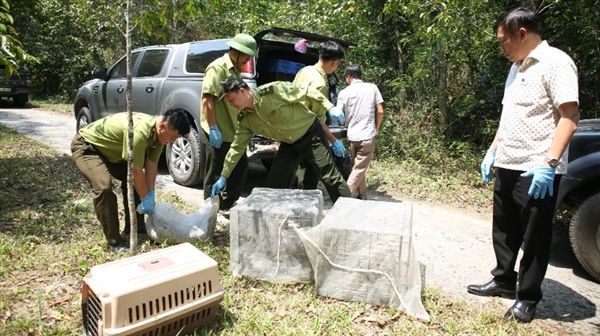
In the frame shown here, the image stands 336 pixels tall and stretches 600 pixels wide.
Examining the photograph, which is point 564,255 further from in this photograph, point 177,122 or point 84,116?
point 84,116

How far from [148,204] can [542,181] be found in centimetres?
287

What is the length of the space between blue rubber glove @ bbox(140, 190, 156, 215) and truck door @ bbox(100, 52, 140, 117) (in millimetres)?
3538

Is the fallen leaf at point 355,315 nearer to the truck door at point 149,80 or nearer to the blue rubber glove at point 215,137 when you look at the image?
the blue rubber glove at point 215,137

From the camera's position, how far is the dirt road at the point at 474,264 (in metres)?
3.02

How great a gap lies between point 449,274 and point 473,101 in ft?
15.3

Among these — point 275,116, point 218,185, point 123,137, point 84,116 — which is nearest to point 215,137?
point 218,185

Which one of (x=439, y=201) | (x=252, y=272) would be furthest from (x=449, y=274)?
(x=439, y=201)

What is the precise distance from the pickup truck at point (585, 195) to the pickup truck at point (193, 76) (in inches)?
101

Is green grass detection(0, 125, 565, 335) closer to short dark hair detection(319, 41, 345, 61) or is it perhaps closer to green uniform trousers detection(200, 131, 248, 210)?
green uniform trousers detection(200, 131, 248, 210)

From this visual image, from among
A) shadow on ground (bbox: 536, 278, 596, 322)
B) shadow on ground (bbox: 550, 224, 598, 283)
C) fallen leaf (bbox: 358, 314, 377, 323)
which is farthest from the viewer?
shadow on ground (bbox: 550, 224, 598, 283)

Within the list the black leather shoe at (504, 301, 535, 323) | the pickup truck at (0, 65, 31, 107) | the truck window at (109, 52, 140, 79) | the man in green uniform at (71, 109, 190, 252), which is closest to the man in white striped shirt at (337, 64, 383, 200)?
the man in green uniform at (71, 109, 190, 252)

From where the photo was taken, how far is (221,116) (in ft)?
14.2

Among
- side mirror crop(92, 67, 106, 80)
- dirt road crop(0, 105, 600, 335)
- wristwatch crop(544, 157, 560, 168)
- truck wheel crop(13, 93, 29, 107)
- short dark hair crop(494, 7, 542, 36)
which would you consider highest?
short dark hair crop(494, 7, 542, 36)

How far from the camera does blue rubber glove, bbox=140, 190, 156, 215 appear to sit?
354cm
